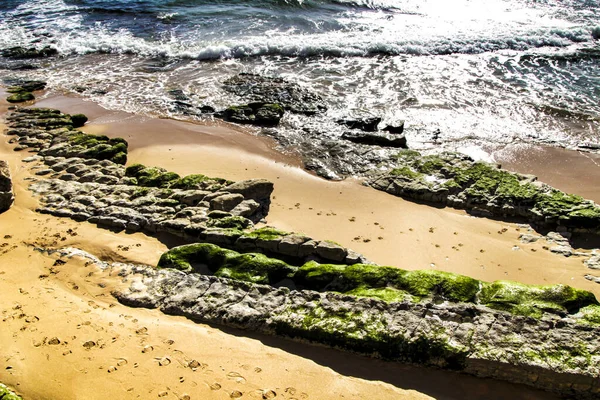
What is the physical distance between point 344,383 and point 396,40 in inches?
778

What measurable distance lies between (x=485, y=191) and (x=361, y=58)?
12.2 m

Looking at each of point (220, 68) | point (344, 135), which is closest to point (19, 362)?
point (344, 135)

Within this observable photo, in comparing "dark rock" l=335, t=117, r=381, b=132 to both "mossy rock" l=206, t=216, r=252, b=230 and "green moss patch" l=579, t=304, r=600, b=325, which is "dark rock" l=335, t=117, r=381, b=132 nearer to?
"mossy rock" l=206, t=216, r=252, b=230

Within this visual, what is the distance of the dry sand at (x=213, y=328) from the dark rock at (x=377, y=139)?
2.48 metres

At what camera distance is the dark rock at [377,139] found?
42.4 ft

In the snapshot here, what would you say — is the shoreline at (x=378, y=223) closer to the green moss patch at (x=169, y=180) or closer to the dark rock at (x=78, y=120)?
the green moss patch at (x=169, y=180)

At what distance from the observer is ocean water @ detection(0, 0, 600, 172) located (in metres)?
14.6

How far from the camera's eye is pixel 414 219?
9.55m

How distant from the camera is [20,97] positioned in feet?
53.9

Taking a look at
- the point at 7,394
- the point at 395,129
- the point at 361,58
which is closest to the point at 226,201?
the point at 7,394

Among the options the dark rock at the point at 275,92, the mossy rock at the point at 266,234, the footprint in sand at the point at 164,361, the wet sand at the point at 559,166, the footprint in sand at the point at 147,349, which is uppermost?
the dark rock at the point at 275,92

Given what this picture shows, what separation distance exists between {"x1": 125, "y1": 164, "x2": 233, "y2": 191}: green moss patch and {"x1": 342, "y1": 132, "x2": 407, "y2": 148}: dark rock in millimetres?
4505

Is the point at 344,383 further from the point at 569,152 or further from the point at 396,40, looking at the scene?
the point at 396,40

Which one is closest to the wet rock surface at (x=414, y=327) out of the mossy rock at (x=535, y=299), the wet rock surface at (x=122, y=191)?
the mossy rock at (x=535, y=299)
